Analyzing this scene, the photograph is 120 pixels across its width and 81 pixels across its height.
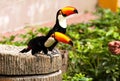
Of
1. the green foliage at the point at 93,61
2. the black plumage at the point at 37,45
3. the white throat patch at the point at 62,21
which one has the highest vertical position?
the white throat patch at the point at 62,21

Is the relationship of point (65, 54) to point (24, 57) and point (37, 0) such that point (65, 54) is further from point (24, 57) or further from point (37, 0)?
point (37, 0)

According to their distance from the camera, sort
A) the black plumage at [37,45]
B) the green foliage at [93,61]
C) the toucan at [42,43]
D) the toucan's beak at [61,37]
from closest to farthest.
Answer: the toucan's beak at [61,37] → the toucan at [42,43] → the black plumage at [37,45] → the green foliage at [93,61]

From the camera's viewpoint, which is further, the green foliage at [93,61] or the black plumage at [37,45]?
the green foliage at [93,61]

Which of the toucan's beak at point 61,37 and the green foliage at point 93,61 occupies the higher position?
the toucan's beak at point 61,37

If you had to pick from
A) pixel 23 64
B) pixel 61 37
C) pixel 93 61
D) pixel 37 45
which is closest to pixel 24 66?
pixel 23 64

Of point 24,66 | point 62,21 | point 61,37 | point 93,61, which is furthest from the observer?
point 93,61

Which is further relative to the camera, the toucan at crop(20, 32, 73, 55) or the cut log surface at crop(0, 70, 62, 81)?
the cut log surface at crop(0, 70, 62, 81)

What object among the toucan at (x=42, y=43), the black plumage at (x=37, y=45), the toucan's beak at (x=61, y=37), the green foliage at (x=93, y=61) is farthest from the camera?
the green foliage at (x=93, y=61)

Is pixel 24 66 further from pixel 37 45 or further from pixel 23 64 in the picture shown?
pixel 37 45

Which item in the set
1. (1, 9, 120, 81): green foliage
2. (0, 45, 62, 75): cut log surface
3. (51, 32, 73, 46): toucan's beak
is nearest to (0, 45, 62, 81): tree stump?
(0, 45, 62, 75): cut log surface

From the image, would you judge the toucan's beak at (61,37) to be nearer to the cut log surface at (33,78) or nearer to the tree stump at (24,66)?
the tree stump at (24,66)

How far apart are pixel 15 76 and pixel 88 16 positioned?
780 cm

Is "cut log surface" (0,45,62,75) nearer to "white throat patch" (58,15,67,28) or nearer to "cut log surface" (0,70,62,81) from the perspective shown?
"cut log surface" (0,70,62,81)

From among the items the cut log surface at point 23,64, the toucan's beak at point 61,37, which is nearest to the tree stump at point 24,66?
the cut log surface at point 23,64
